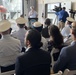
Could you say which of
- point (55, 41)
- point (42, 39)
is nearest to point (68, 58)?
point (55, 41)

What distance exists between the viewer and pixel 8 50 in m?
2.67

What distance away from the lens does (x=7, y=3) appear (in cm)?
1100

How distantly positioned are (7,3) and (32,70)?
31.1 feet

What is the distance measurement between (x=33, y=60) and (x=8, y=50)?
81cm

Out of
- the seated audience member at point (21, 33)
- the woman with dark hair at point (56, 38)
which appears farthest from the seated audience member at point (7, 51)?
the seated audience member at point (21, 33)

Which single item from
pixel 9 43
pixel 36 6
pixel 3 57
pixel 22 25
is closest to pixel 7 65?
pixel 3 57

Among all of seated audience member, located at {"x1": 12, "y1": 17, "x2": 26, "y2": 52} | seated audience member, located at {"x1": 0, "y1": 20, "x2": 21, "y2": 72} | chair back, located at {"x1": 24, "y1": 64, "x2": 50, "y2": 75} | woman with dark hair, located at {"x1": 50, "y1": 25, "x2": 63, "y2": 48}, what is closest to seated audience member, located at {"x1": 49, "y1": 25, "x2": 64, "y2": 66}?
woman with dark hair, located at {"x1": 50, "y1": 25, "x2": 63, "y2": 48}

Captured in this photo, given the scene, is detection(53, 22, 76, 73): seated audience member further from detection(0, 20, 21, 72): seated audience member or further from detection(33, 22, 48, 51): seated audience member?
detection(33, 22, 48, 51): seated audience member

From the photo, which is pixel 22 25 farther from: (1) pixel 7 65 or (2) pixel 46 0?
(2) pixel 46 0

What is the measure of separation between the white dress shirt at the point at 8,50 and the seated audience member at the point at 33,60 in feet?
2.30

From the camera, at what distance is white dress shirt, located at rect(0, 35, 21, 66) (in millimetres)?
2605

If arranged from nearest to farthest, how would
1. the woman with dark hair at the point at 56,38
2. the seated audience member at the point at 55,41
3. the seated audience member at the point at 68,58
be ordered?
the seated audience member at the point at 68,58 < the seated audience member at the point at 55,41 < the woman with dark hair at the point at 56,38

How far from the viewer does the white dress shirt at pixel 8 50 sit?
261cm

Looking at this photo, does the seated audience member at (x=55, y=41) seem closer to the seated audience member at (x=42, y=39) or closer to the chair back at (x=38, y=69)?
the seated audience member at (x=42, y=39)
